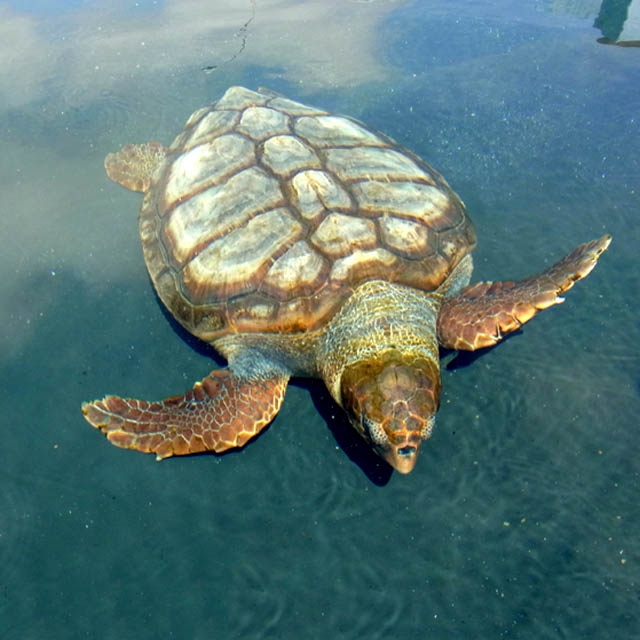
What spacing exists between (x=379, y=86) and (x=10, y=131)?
14.0ft

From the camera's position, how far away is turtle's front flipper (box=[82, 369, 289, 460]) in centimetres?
291

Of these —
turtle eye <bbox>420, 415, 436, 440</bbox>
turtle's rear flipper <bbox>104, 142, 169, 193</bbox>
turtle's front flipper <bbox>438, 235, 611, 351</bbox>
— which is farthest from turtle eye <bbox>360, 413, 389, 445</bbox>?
turtle's rear flipper <bbox>104, 142, 169, 193</bbox>

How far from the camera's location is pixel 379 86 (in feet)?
19.2

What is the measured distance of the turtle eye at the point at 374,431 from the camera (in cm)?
259

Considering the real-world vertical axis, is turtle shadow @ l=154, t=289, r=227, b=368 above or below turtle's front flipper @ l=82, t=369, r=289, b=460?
below

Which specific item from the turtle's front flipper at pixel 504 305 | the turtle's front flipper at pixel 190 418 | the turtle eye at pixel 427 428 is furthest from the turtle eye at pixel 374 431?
the turtle's front flipper at pixel 504 305

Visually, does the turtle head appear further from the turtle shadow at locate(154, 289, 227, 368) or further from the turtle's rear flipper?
the turtle's rear flipper

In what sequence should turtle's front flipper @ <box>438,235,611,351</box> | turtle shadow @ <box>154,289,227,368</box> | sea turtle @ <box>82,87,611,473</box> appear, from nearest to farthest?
sea turtle @ <box>82,87,611,473</box> → turtle's front flipper @ <box>438,235,611,351</box> → turtle shadow @ <box>154,289,227,368</box>

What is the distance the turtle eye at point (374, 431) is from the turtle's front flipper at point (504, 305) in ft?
3.11

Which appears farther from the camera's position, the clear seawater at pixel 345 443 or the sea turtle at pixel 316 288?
the sea turtle at pixel 316 288

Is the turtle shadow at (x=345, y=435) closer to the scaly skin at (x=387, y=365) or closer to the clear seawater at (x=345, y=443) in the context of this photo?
the clear seawater at (x=345, y=443)

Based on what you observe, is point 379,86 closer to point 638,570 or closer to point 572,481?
point 572,481

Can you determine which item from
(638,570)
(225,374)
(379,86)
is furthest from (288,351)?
(379,86)

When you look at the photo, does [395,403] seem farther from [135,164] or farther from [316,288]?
[135,164]
